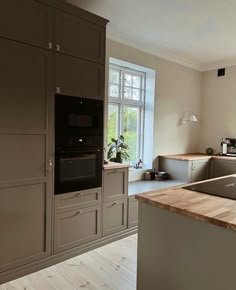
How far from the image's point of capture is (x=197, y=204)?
4.71 feet

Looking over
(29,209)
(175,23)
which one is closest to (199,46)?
(175,23)

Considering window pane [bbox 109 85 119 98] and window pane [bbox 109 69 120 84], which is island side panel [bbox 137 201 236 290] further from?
window pane [bbox 109 69 120 84]

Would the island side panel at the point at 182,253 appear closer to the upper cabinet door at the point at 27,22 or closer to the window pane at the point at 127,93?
the upper cabinet door at the point at 27,22

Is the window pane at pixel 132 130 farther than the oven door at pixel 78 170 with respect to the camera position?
Yes

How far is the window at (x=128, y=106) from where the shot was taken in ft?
12.7

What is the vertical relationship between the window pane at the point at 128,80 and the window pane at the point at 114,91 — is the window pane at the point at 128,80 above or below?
above

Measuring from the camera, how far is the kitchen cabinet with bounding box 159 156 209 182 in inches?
157

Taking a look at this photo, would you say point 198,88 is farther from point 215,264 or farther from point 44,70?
point 215,264

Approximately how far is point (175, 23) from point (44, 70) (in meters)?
1.87

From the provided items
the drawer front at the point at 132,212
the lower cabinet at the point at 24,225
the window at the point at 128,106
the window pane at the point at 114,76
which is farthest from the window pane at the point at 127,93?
the lower cabinet at the point at 24,225

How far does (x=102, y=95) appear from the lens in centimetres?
269

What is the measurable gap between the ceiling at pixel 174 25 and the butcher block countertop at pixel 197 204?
6.90 feet

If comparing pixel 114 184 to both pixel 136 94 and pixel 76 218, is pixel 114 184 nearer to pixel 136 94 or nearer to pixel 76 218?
pixel 76 218

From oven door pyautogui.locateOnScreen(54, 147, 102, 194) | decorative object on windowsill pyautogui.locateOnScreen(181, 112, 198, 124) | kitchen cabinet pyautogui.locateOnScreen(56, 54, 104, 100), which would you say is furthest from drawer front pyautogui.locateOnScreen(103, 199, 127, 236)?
decorative object on windowsill pyautogui.locateOnScreen(181, 112, 198, 124)
